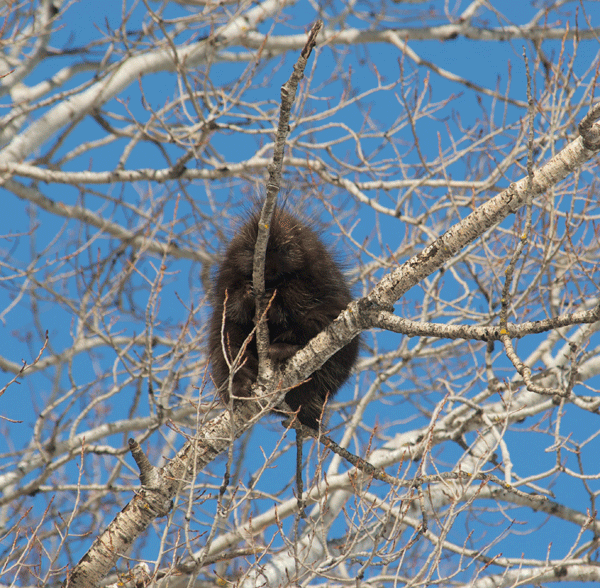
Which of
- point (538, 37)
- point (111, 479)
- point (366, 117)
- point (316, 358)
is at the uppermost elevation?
point (538, 37)

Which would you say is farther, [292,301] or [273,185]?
[292,301]

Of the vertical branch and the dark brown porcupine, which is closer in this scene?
the vertical branch

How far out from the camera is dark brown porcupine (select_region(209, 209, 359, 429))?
303 centimetres

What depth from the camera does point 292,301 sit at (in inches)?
120

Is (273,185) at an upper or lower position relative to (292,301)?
lower

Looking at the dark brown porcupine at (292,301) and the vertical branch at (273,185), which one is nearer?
the vertical branch at (273,185)

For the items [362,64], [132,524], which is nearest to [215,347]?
[132,524]

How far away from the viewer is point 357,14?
7082 mm

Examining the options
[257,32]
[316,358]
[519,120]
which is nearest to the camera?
[316,358]

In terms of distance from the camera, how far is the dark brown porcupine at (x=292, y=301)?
303 cm

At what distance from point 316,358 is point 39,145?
4.22m

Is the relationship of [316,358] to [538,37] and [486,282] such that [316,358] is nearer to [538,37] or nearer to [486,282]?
[486,282]

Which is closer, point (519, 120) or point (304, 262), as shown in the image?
point (304, 262)

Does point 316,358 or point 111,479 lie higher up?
point 111,479
